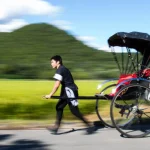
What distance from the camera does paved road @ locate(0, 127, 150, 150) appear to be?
5469 millimetres

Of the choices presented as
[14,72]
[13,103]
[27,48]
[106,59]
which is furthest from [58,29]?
[13,103]

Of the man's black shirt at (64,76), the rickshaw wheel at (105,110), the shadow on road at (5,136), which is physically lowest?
the shadow on road at (5,136)

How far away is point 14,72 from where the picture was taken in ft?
126

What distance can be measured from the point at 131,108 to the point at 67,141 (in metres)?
1.31

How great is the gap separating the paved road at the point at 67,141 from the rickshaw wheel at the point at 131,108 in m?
0.21

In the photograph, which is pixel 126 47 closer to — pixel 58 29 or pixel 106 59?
pixel 106 59

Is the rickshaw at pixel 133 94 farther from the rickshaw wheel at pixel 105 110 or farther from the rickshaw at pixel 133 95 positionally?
the rickshaw wheel at pixel 105 110

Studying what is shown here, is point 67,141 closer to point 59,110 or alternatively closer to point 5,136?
point 59,110

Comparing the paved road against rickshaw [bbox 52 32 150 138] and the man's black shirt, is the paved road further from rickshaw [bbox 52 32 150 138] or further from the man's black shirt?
the man's black shirt

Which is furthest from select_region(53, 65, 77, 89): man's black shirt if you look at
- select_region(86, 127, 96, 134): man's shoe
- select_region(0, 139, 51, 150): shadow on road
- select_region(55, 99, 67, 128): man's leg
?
select_region(0, 139, 51, 150): shadow on road

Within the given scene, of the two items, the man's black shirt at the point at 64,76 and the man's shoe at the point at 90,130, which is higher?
the man's black shirt at the point at 64,76

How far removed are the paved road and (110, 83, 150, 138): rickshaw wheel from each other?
0.68ft

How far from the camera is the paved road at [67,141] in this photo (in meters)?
5.47

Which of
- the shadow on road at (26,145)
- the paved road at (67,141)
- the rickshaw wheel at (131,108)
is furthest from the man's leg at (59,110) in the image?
the rickshaw wheel at (131,108)
